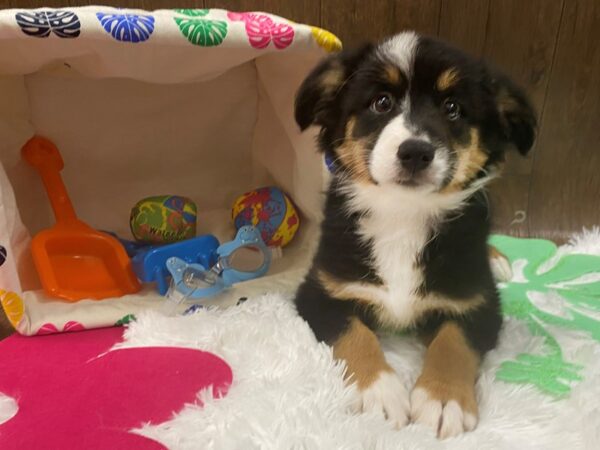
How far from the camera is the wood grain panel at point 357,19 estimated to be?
2.31 metres

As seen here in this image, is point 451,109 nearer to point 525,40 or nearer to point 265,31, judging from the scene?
point 265,31

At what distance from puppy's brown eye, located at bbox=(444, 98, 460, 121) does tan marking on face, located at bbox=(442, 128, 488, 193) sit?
0.06 meters

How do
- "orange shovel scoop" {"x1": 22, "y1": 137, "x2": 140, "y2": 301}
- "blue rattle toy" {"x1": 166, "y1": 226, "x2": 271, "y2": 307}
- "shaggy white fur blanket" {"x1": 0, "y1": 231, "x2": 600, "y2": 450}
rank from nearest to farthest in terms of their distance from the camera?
1. "shaggy white fur blanket" {"x1": 0, "y1": 231, "x2": 600, "y2": 450}
2. "blue rattle toy" {"x1": 166, "y1": 226, "x2": 271, "y2": 307}
3. "orange shovel scoop" {"x1": 22, "y1": 137, "x2": 140, "y2": 301}

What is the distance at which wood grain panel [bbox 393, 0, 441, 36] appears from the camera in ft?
7.58

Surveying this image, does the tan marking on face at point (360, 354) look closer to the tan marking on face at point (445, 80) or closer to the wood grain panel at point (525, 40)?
the tan marking on face at point (445, 80)

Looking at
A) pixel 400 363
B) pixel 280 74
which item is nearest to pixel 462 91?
pixel 400 363

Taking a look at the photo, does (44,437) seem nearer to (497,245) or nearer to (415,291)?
(415,291)

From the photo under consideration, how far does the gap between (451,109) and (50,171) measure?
4.50 ft

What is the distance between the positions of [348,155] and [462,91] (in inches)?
12.8

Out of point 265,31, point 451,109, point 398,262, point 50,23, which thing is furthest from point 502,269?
point 50,23

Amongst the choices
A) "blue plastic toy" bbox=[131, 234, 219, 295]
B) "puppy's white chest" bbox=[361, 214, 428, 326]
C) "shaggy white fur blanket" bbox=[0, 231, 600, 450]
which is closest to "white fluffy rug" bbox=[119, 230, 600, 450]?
"shaggy white fur blanket" bbox=[0, 231, 600, 450]

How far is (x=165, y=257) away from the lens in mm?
1852

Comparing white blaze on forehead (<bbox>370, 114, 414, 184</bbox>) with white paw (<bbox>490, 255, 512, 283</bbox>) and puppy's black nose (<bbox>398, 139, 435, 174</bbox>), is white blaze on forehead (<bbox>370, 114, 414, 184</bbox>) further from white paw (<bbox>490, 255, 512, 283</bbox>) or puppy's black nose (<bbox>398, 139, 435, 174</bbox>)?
white paw (<bbox>490, 255, 512, 283</bbox>)

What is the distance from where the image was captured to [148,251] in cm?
188
